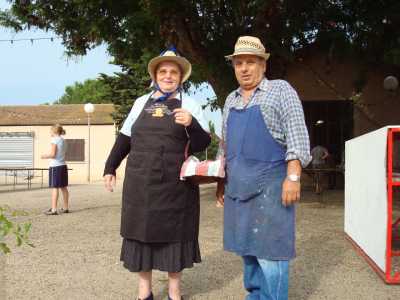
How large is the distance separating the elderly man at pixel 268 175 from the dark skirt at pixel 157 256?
509 mm

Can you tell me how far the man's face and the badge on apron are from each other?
1.88ft

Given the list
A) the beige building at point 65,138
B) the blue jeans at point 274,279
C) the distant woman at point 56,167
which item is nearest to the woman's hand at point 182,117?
the blue jeans at point 274,279

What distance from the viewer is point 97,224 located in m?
8.33

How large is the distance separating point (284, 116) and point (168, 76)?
95 centimetres

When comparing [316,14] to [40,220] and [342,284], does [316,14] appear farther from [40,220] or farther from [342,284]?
[342,284]

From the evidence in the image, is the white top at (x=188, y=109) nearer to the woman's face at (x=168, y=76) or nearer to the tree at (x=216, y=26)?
the woman's face at (x=168, y=76)

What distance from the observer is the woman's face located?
12.1 feet

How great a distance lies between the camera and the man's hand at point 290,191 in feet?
10.1

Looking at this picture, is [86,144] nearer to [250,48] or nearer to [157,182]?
Answer: [157,182]

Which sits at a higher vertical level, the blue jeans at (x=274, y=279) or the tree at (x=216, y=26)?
the tree at (x=216, y=26)

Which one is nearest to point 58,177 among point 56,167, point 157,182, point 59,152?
point 56,167

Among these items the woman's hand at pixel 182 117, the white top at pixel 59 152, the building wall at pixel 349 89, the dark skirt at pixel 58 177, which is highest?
the building wall at pixel 349 89

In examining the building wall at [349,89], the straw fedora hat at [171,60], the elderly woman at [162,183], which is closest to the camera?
the elderly woman at [162,183]

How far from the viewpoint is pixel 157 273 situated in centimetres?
493
